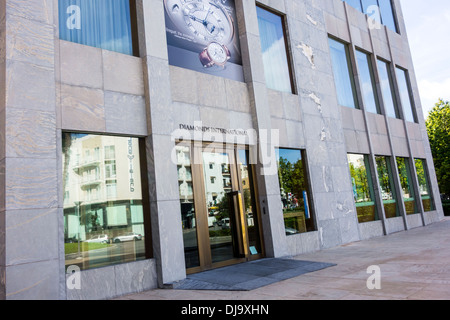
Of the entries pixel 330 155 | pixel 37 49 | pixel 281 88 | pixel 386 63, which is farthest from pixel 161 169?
pixel 386 63

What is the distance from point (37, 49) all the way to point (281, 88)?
709 centimetres

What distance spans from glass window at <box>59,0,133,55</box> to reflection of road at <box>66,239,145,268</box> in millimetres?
4096

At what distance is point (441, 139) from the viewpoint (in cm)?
3241

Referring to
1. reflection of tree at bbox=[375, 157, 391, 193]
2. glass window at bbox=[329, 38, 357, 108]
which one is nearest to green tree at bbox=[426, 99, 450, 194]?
reflection of tree at bbox=[375, 157, 391, 193]

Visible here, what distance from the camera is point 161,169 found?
7.35 m

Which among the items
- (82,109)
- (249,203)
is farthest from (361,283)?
(82,109)

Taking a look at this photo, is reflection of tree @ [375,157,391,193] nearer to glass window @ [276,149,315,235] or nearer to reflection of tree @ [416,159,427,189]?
reflection of tree @ [416,159,427,189]

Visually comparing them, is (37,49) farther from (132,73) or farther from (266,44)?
(266,44)

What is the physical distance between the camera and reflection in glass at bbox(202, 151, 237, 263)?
830 cm

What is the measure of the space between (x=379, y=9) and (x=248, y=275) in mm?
15715

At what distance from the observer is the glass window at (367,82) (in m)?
15.0

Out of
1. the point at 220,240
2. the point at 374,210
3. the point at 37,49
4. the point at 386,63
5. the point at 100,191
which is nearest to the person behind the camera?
the point at 37,49

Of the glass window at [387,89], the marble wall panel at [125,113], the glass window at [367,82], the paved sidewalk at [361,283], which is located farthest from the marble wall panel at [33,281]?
the glass window at [387,89]

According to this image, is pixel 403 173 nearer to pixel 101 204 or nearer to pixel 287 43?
pixel 287 43
